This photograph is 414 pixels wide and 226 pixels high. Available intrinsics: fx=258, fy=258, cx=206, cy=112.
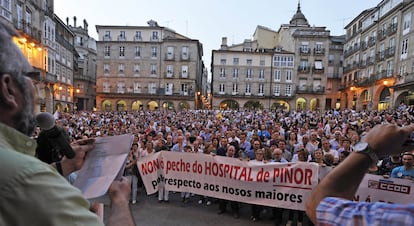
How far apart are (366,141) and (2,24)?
1.64 m

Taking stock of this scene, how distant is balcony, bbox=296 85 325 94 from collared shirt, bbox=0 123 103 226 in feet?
178

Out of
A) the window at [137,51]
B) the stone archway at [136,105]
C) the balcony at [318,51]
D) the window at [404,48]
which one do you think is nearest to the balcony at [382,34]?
the window at [404,48]

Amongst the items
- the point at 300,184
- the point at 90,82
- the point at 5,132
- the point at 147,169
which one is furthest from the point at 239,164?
the point at 90,82

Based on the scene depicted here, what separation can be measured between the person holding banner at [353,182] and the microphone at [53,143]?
5.34ft

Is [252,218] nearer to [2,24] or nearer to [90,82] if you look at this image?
[2,24]

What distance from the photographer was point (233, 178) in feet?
20.0

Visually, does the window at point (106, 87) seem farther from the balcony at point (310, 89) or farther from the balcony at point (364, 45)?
the balcony at point (364, 45)

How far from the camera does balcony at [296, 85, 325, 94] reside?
2039 inches

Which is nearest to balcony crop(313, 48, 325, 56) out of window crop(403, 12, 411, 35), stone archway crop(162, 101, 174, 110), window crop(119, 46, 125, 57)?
window crop(403, 12, 411, 35)

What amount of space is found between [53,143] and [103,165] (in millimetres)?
549

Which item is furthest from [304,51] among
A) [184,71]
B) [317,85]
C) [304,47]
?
[184,71]

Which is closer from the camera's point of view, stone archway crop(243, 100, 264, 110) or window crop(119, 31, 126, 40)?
window crop(119, 31, 126, 40)

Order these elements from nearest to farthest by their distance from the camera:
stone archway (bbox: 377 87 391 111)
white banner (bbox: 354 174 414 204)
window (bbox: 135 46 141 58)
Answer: white banner (bbox: 354 174 414 204) → stone archway (bbox: 377 87 391 111) → window (bbox: 135 46 141 58)

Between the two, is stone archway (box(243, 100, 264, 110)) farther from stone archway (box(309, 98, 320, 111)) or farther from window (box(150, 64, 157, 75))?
window (box(150, 64, 157, 75))
